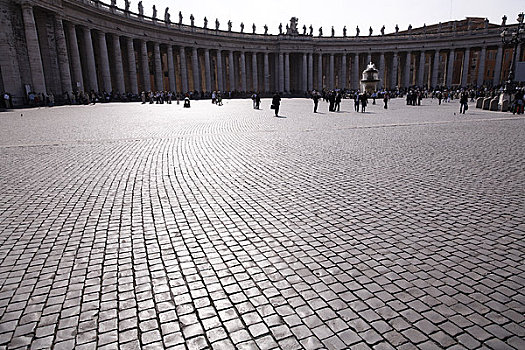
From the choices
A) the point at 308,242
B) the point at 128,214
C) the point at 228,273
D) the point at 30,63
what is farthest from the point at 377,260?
the point at 30,63

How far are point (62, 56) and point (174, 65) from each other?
26736 mm

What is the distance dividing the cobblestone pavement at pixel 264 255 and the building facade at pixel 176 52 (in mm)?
32487

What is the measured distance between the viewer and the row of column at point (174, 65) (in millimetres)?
38125

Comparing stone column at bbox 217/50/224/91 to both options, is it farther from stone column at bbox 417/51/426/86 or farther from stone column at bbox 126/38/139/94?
stone column at bbox 417/51/426/86

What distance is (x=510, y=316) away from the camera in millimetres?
2945

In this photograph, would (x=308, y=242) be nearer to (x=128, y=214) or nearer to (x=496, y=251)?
(x=496, y=251)

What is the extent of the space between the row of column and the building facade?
129mm

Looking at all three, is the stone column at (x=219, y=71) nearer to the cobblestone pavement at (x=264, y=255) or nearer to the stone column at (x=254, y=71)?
the stone column at (x=254, y=71)

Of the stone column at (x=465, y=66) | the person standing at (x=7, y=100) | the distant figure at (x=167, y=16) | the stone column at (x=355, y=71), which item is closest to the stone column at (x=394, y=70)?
the stone column at (x=355, y=71)

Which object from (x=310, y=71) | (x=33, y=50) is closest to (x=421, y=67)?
(x=310, y=71)

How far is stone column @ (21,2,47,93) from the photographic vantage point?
3250 centimetres

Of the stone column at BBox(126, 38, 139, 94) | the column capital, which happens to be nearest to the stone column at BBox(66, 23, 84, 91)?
the column capital

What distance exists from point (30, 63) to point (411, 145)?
36138mm

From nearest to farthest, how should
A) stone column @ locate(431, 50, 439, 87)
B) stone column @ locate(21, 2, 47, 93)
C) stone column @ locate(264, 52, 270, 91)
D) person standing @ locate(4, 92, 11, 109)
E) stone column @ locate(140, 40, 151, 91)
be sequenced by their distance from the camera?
person standing @ locate(4, 92, 11, 109)
stone column @ locate(21, 2, 47, 93)
stone column @ locate(140, 40, 151, 91)
stone column @ locate(431, 50, 439, 87)
stone column @ locate(264, 52, 270, 91)
